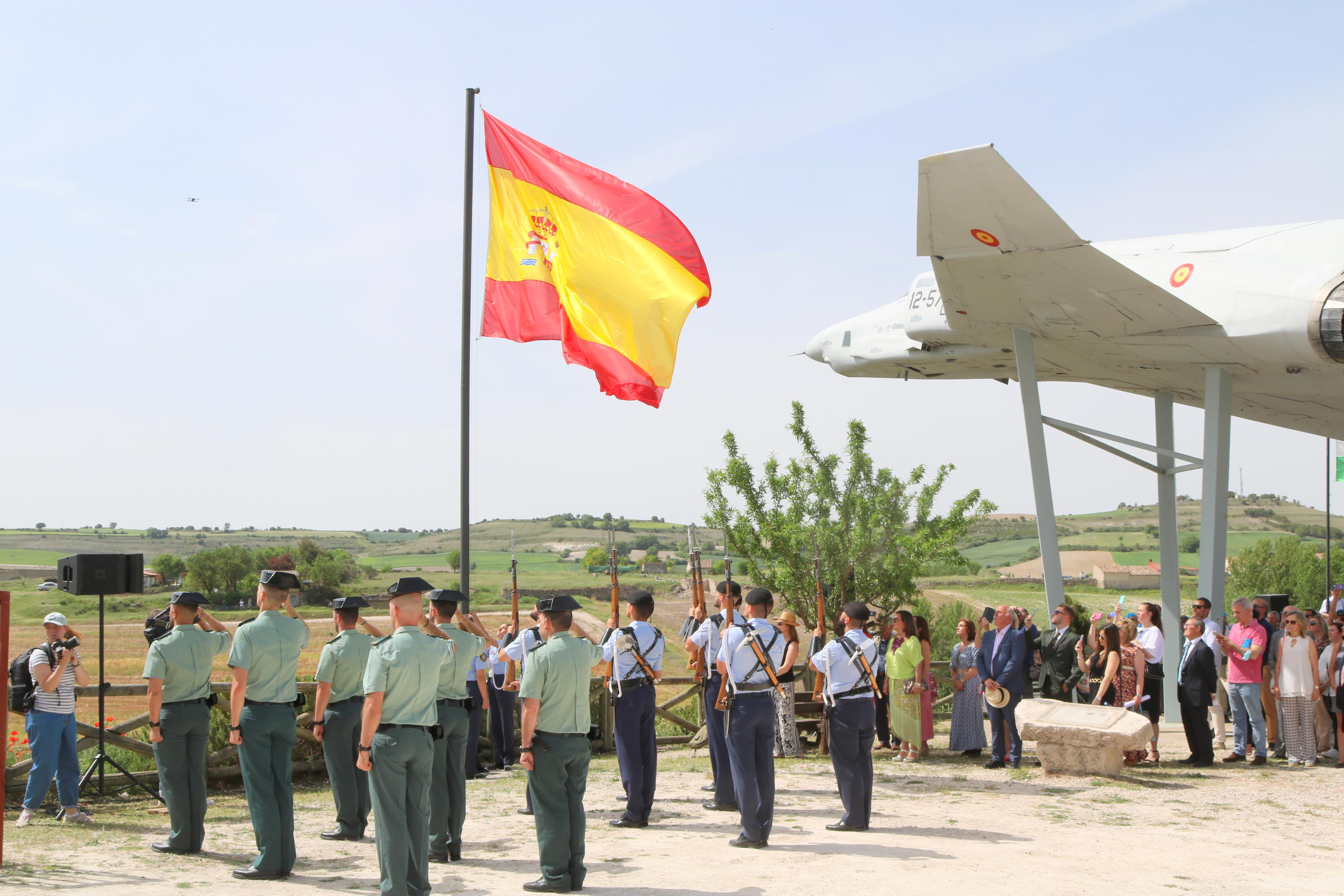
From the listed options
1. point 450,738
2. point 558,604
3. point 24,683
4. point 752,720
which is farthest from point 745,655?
point 24,683

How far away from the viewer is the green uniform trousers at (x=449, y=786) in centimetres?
756

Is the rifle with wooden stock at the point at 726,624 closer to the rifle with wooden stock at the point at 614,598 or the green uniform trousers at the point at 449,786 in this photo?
the rifle with wooden stock at the point at 614,598

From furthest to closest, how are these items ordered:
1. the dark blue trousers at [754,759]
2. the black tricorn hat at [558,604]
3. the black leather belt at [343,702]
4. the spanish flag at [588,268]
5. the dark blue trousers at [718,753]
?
the spanish flag at [588,268] → the dark blue trousers at [718,753] → the black leather belt at [343,702] → the dark blue trousers at [754,759] → the black tricorn hat at [558,604]

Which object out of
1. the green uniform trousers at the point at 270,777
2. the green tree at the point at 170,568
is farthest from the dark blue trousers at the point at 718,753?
the green tree at the point at 170,568

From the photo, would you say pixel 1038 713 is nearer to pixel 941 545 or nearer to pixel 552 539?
pixel 941 545

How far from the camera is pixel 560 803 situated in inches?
266

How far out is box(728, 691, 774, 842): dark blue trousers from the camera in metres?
7.93

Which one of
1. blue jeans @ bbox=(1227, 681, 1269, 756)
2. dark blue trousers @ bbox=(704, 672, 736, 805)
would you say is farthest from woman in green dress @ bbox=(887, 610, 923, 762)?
blue jeans @ bbox=(1227, 681, 1269, 756)

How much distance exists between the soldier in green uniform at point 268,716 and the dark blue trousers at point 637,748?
8.49 feet

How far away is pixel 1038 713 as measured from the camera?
11.0 metres

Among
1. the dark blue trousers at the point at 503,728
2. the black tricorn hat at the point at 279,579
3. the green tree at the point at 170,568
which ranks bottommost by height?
the green tree at the point at 170,568

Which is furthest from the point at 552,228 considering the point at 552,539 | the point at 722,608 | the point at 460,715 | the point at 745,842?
the point at 552,539

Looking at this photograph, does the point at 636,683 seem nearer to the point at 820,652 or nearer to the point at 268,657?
the point at 820,652

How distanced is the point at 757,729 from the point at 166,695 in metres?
4.32
